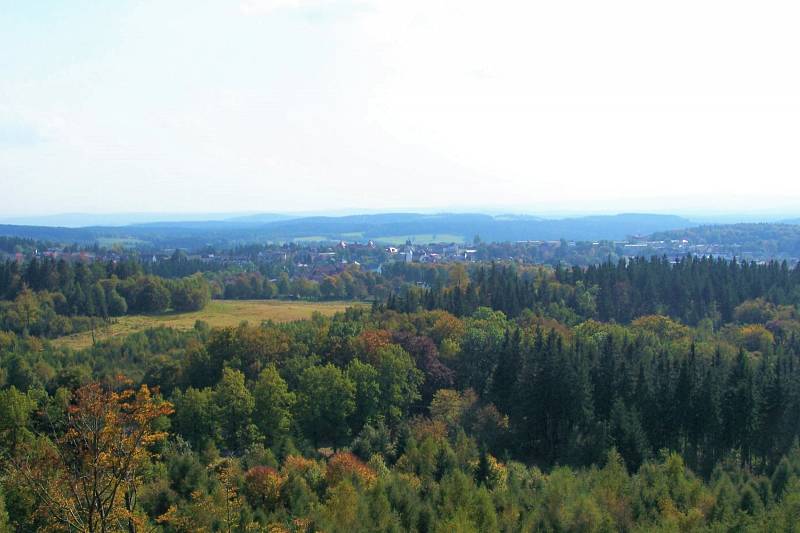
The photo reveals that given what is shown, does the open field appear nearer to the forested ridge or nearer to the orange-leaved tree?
the forested ridge

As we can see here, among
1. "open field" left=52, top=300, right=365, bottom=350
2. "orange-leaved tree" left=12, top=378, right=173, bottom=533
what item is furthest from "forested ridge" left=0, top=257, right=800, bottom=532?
"open field" left=52, top=300, right=365, bottom=350

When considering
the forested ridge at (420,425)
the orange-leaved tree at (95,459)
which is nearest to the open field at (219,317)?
the forested ridge at (420,425)

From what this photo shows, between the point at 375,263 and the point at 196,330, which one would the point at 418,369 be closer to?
the point at 196,330

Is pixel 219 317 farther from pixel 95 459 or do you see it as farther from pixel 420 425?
pixel 95 459

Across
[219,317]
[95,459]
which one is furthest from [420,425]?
[219,317]

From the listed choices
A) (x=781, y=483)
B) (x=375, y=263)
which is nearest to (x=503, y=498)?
(x=781, y=483)

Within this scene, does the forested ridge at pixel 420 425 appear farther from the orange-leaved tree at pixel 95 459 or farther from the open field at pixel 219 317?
the open field at pixel 219 317
